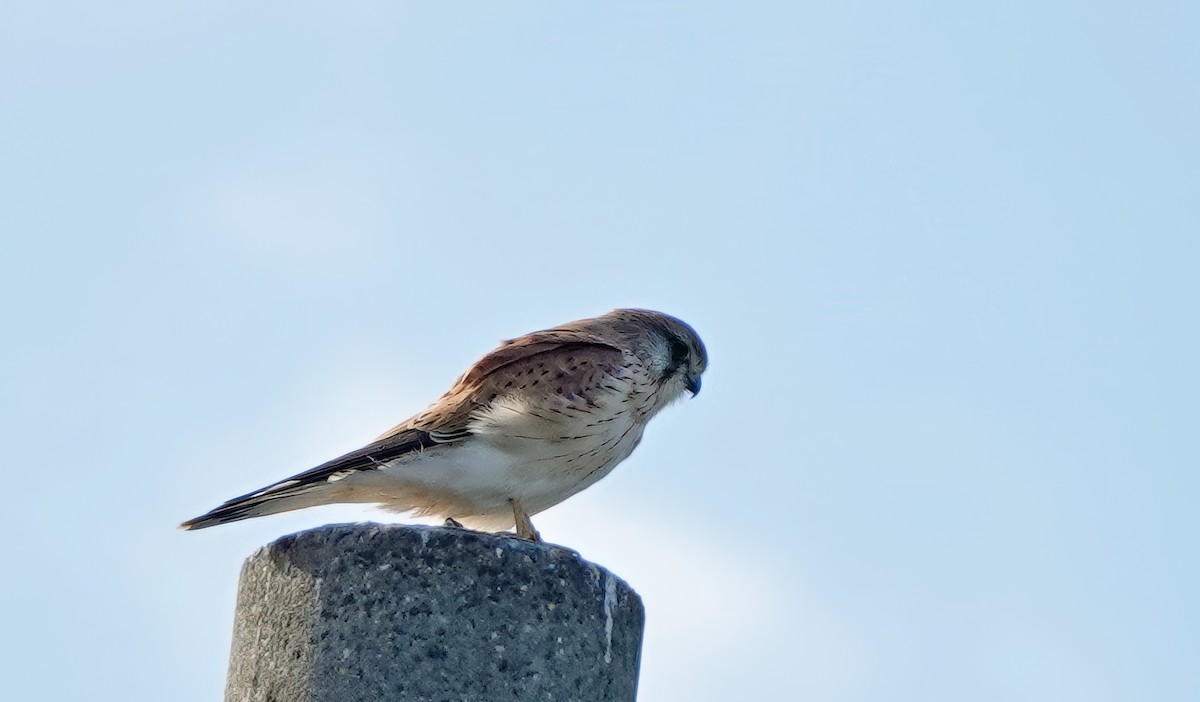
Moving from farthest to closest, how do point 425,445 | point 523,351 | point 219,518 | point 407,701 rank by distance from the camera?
point 523,351 < point 425,445 < point 219,518 < point 407,701

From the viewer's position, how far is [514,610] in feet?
10.9

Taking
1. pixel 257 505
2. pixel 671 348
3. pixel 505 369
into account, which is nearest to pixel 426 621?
pixel 257 505

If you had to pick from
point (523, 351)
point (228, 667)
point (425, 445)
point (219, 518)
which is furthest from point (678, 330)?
point (228, 667)

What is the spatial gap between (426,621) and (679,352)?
325 centimetres

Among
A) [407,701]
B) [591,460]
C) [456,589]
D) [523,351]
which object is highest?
[523,351]

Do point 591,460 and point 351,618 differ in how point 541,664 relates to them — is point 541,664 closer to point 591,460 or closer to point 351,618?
point 351,618

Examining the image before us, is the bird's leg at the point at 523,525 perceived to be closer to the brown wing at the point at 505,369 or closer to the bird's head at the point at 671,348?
the brown wing at the point at 505,369

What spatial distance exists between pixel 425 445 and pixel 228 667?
148cm

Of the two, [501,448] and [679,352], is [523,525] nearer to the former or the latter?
[501,448]

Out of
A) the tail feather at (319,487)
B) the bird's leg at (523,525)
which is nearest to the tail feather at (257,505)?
the tail feather at (319,487)

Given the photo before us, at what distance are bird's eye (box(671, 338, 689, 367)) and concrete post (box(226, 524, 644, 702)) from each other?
2883 mm

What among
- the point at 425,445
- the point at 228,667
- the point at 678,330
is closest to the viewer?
the point at 228,667

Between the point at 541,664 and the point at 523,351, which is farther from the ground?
the point at 523,351

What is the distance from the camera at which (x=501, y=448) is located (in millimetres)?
5008
